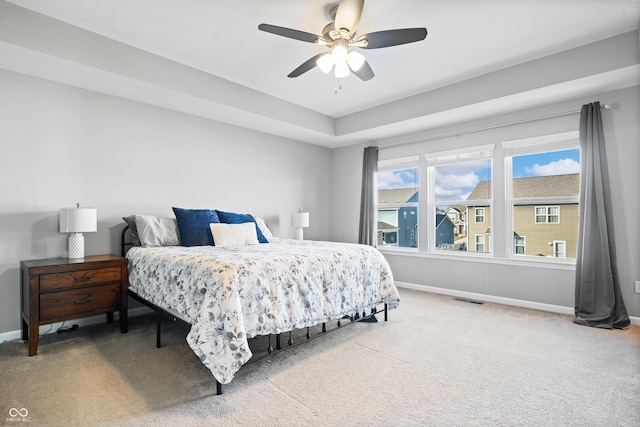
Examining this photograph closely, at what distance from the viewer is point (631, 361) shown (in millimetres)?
2443

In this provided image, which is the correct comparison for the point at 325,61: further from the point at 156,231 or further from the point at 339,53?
the point at 156,231

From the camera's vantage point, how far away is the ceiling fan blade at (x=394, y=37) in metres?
2.23

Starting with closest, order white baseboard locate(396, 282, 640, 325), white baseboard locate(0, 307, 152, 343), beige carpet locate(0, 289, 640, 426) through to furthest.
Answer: beige carpet locate(0, 289, 640, 426)
white baseboard locate(0, 307, 152, 343)
white baseboard locate(396, 282, 640, 325)

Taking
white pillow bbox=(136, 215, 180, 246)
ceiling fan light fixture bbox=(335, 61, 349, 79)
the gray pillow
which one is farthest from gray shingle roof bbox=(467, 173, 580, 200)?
the gray pillow

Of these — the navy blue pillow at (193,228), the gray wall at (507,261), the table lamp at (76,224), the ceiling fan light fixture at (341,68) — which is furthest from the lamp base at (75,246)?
the gray wall at (507,261)

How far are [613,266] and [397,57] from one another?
3043 millimetres

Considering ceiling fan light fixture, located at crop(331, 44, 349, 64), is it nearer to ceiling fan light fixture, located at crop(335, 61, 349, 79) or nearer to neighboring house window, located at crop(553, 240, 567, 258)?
ceiling fan light fixture, located at crop(335, 61, 349, 79)

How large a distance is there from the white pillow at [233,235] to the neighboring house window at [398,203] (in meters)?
2.58

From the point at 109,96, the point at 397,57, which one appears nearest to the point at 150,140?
the point at 109,96

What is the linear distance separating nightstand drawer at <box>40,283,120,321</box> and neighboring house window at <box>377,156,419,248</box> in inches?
154

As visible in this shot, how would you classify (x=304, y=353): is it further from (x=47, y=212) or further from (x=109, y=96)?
(x=109, y=96)

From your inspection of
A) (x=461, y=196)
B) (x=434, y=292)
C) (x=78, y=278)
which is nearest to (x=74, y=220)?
(x=78, y=278)

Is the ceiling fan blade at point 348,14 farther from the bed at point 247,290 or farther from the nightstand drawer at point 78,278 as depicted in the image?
the nightstand drawer at point 78,278

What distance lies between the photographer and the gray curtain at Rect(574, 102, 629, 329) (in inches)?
128
